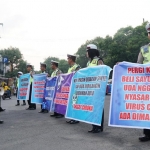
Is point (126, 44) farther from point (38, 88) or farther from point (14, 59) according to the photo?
point (14, 59)

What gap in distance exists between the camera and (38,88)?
9.62 metres

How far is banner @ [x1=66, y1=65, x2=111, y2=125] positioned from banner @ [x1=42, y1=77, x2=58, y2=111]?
1970mm

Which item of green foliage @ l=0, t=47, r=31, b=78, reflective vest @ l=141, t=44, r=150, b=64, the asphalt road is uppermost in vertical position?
green foliage @ l=0, t=47, r=31, b=78

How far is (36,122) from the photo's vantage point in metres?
7.05

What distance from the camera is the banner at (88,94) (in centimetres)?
524

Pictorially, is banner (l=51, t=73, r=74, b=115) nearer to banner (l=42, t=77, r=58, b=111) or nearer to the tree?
banner (l=42, t=77, r=58, b=111)

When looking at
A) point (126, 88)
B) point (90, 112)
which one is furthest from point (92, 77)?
point (126, 88)

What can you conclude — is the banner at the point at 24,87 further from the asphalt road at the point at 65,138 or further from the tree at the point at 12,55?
the tree at the point at 12,55

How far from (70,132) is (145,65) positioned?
7.12 ft

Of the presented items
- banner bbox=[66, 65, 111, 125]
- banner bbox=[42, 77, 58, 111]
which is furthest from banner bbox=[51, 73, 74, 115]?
banner bbox=[66, 65, 111, 125]

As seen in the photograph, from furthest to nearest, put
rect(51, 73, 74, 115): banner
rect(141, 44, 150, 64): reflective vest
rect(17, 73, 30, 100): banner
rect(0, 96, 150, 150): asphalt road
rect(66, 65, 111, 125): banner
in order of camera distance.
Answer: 1. rect(17, 73, 30, 100): banner
2. rect(51, 73, 74, 115): banner
3. rect(66, 65, 111, 125): banner
4. rect(141, 44, 150, 64): reflective vest
5. rect(0, 96, 150, 150): asphalt road

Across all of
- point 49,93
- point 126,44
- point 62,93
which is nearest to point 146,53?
point 62,93

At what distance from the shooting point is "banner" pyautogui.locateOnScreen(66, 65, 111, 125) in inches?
206

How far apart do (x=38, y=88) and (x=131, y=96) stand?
554 cm
